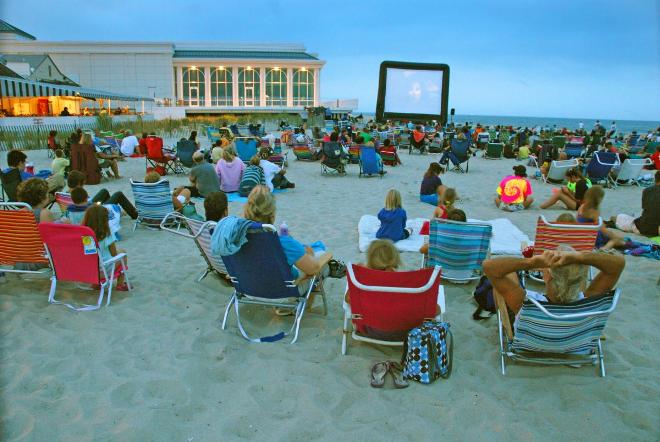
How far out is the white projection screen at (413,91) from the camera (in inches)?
176

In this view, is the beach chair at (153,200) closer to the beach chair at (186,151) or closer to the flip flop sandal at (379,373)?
the flip flop sandal at (379,373)

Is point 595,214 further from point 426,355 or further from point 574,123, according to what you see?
point 574,123

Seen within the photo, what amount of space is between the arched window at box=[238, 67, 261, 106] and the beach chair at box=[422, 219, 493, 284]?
4005 centimetres

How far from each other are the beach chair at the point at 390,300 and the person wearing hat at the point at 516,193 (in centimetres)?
595

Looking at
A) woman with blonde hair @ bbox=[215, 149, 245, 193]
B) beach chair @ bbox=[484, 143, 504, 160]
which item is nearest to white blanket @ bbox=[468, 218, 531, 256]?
woman with blonde hair @ bbox=[215, 149, 245, 193]

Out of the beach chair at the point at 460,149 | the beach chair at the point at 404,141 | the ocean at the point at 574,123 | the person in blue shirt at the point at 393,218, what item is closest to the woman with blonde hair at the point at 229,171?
the person in blue shirt at the point at 393,218

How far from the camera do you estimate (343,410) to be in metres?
2.79

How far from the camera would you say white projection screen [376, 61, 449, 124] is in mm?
4473

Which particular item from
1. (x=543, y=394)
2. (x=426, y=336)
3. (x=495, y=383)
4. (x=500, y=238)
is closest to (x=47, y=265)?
(x=426, y=336)

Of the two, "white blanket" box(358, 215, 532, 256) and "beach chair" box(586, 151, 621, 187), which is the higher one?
"beach chair" box(586, 151, 621, 187)

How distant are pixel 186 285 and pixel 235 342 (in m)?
1.37

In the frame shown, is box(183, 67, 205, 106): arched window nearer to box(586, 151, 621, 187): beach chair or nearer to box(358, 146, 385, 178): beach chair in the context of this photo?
box(358, 146, 385, 178): beach chair

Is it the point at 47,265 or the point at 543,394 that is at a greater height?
the point at 47,265

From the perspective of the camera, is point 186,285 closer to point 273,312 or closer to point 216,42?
point 273,312
